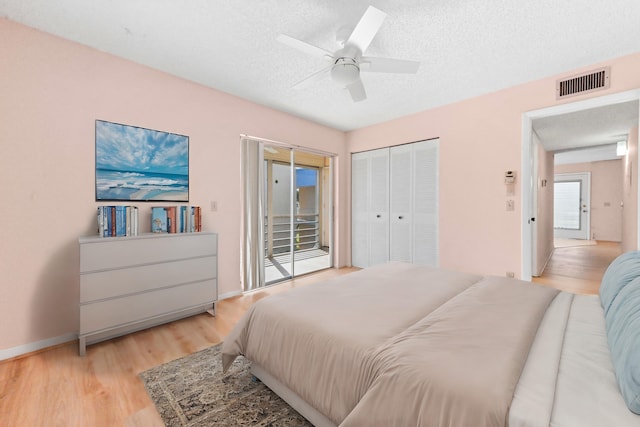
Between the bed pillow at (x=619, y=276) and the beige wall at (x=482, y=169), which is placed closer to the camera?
the bed pillow at (x=619, y=276)

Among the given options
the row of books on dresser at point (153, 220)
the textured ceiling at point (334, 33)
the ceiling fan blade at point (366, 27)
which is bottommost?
the row of books on dresser at point (153, 220)

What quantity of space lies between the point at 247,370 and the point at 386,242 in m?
3.14

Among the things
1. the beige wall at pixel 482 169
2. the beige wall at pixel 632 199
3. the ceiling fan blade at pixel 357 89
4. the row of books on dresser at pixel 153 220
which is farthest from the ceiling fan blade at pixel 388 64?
the beige wall at pixel 632 199

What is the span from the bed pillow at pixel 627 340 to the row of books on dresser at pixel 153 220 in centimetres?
307

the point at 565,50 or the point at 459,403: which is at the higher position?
the point at 565,50

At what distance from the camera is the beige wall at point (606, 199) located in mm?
7180

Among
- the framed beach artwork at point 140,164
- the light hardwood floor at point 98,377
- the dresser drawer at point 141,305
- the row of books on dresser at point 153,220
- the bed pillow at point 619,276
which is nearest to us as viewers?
the bed pillow at point 619,276

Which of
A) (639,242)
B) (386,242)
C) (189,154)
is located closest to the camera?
(639,242)

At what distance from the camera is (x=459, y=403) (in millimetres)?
842

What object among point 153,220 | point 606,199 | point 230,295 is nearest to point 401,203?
point 230,295

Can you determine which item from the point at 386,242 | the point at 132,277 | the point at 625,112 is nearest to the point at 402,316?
the point at 132,277

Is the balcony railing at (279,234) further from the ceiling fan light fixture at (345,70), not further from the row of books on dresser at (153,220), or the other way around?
the ceiling fan light fixture at (345,70)

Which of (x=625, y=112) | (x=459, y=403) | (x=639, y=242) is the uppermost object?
(x=625, y=112)

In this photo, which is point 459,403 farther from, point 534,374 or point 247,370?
point 247,370
